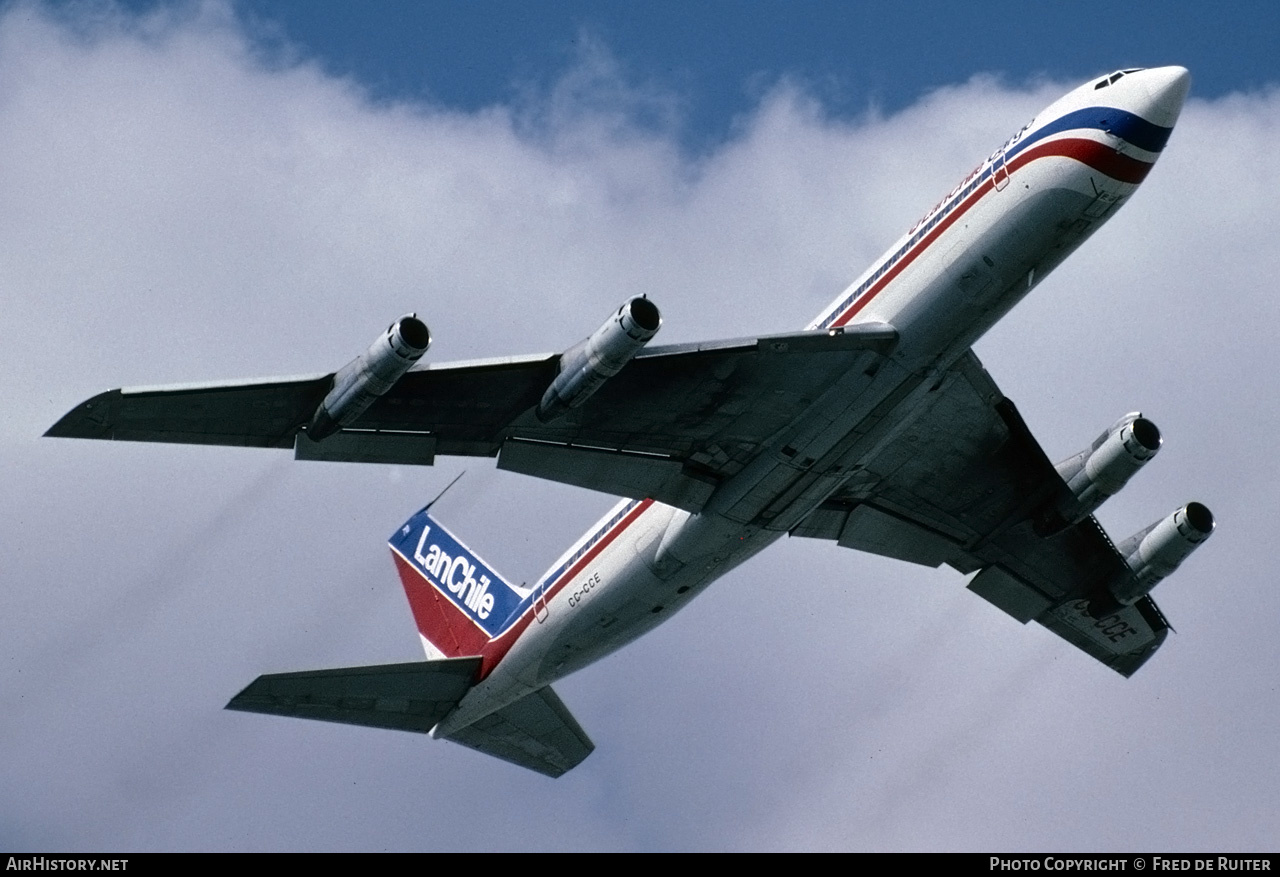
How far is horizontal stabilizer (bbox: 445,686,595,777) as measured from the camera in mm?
53312

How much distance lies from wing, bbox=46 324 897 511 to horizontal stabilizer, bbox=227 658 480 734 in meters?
8.65

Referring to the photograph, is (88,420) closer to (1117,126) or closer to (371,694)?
(371,694)

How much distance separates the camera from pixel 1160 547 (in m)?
50.6

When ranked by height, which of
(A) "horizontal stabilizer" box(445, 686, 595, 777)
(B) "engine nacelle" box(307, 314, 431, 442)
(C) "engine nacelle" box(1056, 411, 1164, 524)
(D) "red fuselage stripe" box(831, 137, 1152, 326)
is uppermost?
(B) "engine nacelle" box(307, 314, 431, 442)

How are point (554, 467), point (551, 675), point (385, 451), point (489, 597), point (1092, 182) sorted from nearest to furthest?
point (1092, 182), point (385, 451), point (554, 467), point (551, 675), point (489, 597)

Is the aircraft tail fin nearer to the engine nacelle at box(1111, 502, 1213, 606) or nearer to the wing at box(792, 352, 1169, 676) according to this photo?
the wing at box(792, 352, 1169, 676)

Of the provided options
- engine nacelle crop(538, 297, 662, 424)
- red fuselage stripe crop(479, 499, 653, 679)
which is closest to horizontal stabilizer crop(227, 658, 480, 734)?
red fuselage stripe crop(479, 499, 653, 679)

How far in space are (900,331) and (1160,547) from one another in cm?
1425

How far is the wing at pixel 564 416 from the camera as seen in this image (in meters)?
39.4

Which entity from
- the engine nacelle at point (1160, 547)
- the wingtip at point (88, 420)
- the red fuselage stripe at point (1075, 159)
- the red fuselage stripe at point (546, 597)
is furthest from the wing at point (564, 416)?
the engine nacelle at point (1160, 547)

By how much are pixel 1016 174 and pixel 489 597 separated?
22423mm

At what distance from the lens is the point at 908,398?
42469 mm
